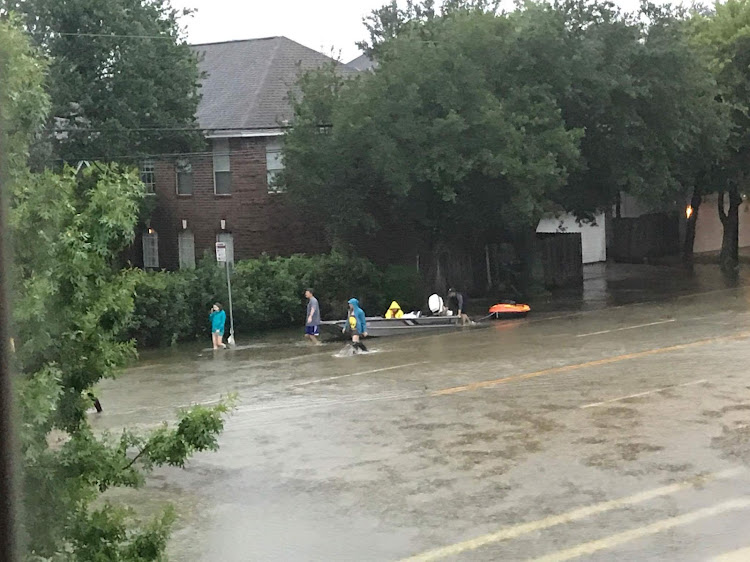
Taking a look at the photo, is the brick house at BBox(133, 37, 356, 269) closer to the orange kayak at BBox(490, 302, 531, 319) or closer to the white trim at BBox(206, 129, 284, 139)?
the white trim at BBox(206, 129, 284, 139)

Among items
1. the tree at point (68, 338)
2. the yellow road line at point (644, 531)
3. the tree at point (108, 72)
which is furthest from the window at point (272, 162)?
the tree at point (68, 338)

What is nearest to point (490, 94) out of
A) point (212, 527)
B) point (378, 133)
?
→ point (378, 133)

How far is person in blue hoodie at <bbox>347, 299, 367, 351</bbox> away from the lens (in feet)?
75.5

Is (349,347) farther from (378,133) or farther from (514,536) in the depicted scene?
(514,536)

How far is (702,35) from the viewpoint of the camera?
35.9 meters

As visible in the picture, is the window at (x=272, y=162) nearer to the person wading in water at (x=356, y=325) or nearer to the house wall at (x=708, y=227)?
the person wading in water at (x=356, y=325)

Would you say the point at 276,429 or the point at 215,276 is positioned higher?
the point at 215,276

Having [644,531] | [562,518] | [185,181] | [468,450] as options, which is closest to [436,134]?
[185,181]

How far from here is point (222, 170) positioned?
108ft

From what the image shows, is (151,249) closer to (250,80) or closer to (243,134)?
(243,134)

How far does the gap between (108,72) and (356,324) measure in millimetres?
9399

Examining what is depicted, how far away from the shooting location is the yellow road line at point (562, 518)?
32.0 ft

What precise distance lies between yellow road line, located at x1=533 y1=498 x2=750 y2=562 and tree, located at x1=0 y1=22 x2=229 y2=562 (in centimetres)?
434

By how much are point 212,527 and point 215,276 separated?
53.4 feet
